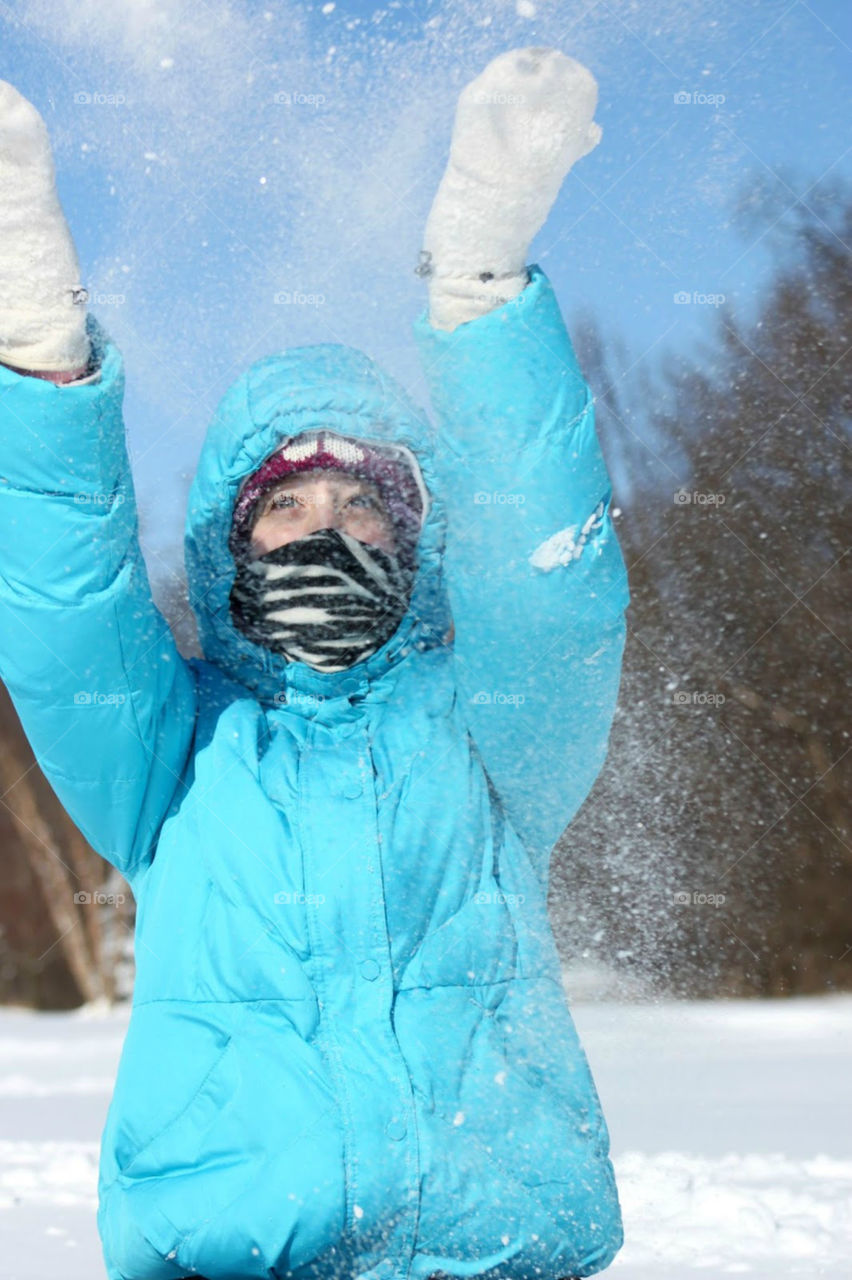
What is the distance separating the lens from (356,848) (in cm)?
186

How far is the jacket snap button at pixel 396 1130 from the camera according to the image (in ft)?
5.52

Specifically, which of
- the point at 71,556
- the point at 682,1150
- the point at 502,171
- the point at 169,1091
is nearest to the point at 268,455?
the point at 71,556

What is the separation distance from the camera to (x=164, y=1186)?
1.69 m

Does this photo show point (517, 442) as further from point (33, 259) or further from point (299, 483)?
point (33, 259)

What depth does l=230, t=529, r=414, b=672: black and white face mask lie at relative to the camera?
205 cm

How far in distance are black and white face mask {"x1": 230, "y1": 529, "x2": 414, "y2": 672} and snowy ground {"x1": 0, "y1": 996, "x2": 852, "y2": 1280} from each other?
1.65 metres

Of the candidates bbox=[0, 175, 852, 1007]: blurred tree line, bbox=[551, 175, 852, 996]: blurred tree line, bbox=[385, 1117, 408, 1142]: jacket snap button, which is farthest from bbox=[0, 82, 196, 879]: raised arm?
bbox=[551, 175, 852, 996]: blurred tree line

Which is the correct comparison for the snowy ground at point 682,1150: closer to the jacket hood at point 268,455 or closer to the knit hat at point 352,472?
the jacket hood at point 268,455

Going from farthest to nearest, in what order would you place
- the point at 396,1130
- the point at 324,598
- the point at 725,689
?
the point at 725,689 → the point at 324,598 → the point at 396,1130

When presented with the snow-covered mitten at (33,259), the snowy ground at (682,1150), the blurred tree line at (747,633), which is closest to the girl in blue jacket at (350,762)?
the snow-covered mitten at (33,259)

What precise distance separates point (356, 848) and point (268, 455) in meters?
0.68

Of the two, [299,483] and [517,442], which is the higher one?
[517,442]

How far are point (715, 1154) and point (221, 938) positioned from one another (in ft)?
8.91

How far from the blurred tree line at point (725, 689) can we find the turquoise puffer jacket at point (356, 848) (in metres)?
1.44
